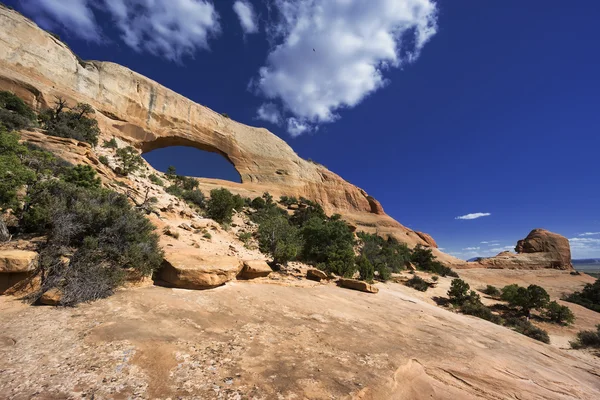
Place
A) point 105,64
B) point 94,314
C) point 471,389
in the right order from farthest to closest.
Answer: point 105,64 < point 94,314 < point 471,389

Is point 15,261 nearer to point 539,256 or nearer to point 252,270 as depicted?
point 252,270

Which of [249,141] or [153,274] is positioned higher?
[249,141]

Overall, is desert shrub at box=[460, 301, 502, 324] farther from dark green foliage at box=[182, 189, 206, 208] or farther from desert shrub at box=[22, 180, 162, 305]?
dark green foliage at box=[182, 189, 206, 208]

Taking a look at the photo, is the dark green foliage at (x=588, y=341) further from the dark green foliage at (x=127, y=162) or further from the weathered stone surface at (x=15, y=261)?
the dark green foliage at (x=127, y=162)

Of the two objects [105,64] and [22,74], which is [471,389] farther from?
[105,64]

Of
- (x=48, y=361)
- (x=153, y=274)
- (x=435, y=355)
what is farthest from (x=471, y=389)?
(x=153, y=274)

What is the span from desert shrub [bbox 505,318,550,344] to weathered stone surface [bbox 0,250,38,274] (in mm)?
17863

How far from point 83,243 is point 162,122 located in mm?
30870

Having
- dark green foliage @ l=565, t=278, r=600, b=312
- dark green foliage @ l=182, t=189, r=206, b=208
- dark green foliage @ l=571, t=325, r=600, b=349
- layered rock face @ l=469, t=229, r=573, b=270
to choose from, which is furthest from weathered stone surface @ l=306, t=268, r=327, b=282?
layered rock face @ l=469, t=229, r=573, b=270

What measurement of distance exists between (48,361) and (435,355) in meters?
6.22

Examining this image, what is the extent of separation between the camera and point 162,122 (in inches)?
1248

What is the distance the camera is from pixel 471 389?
12.7ft

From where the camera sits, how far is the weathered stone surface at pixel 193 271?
6.52 m

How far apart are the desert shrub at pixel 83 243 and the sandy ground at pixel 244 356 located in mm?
533
